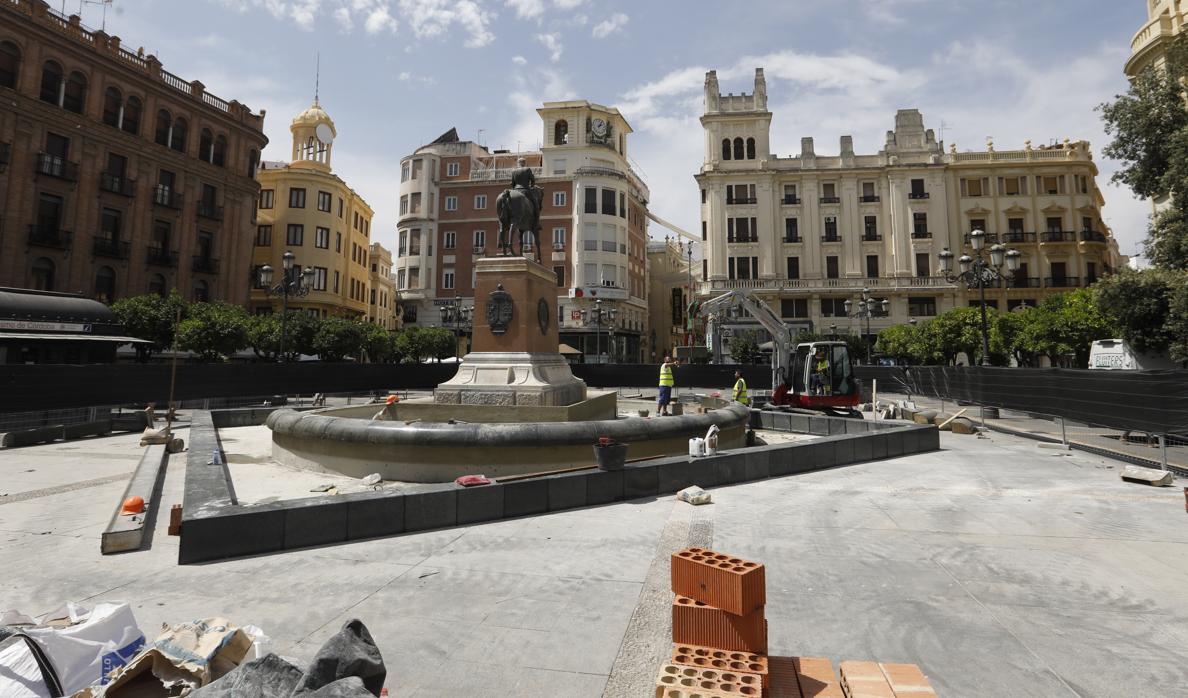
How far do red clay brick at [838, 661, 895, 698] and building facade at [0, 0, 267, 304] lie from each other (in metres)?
38.5

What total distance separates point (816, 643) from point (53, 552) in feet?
23.3

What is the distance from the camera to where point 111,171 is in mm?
31203

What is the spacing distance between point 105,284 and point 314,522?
35.6 meters

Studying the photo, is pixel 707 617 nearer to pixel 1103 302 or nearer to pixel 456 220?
pixel 1103 302

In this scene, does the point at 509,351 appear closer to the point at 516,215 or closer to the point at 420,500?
the point at 516,215

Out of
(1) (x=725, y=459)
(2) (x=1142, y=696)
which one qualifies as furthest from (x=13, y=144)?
(2) (x=1142, y=696)

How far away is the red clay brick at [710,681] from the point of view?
268 cm

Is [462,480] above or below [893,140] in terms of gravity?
below

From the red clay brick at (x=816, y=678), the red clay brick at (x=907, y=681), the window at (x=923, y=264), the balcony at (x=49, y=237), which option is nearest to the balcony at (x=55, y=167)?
the balcony at (x=49, y=237)

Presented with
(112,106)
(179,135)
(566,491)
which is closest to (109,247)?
(112,106)

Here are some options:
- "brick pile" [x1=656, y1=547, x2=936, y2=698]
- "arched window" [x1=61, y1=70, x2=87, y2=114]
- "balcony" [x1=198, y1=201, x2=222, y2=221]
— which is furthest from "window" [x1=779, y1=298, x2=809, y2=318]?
"arched window" [x1=61, y1=70, x2=87, y2=114]

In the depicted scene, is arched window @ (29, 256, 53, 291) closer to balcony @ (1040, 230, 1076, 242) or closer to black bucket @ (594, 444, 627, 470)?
black bucket @ (594, 444, 627, 470)

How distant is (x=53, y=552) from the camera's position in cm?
540

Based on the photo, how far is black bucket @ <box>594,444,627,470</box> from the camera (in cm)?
750
